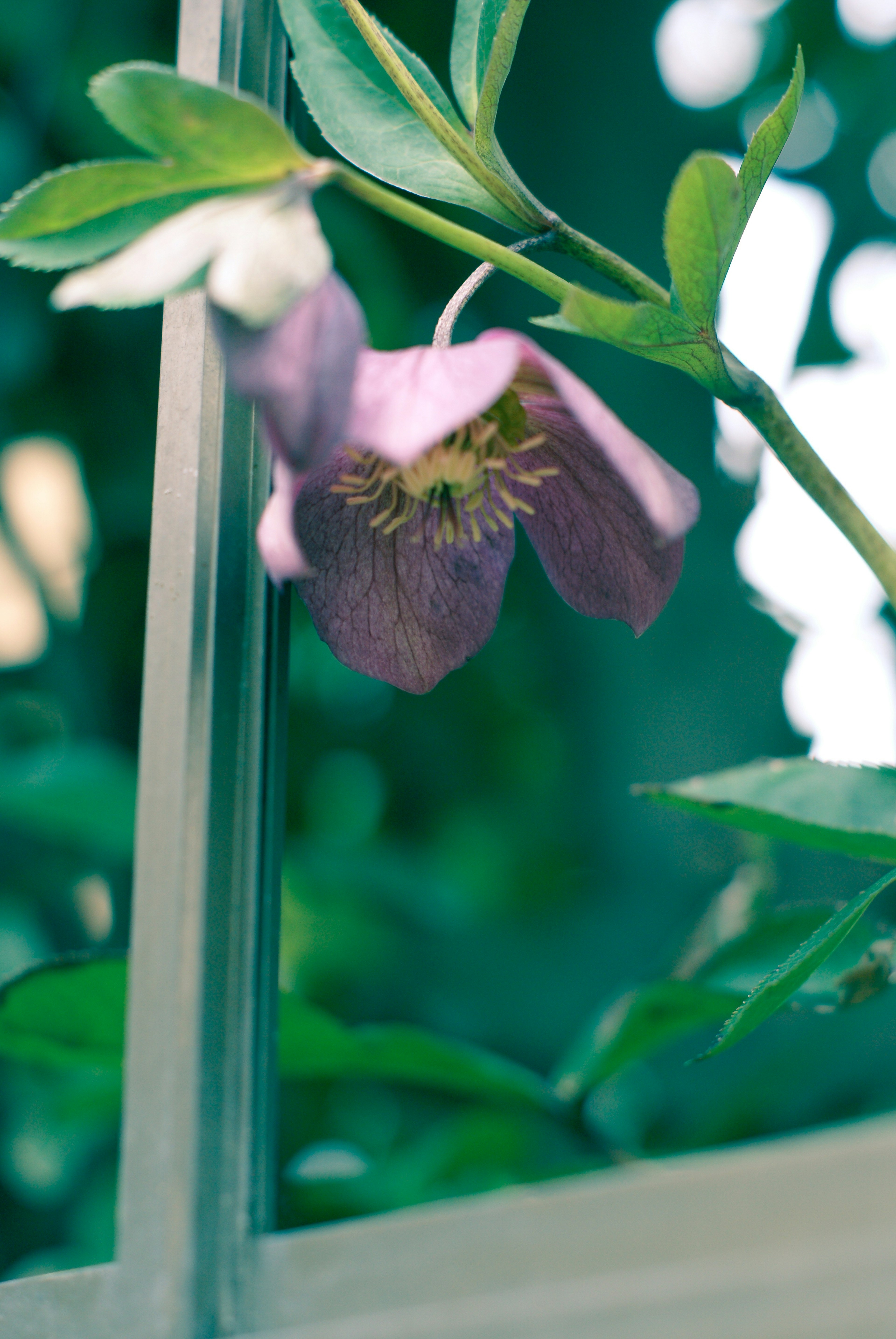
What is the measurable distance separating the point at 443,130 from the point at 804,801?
0.18 m

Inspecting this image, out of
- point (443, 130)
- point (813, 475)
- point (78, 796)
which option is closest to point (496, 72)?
point (443, 130)

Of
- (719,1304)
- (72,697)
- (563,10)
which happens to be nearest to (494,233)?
(563,10)

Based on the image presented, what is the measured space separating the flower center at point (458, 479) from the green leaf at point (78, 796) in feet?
1.41

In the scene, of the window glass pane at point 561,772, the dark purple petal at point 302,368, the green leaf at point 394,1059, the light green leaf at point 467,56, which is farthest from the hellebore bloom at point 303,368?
the window glass pane at point 561,772

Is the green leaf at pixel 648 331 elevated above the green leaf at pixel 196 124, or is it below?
below

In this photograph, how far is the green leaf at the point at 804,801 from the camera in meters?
0.22

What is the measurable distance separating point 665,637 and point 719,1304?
2.22ft

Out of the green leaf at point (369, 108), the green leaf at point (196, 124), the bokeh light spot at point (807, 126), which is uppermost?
the bokeh light spot at point (807, 126)

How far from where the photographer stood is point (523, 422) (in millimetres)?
285

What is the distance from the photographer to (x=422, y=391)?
207 mm

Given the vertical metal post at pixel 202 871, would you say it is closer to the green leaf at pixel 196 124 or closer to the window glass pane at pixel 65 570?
the green leaf at pixel 196 124

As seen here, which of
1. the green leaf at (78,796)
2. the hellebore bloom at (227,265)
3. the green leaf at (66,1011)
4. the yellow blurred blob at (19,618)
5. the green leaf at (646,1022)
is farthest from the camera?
the yellow blurred blob at (19,618)

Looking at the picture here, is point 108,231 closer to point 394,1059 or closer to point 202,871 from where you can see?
point 202,871

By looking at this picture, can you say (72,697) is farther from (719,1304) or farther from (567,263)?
(719,1304)
